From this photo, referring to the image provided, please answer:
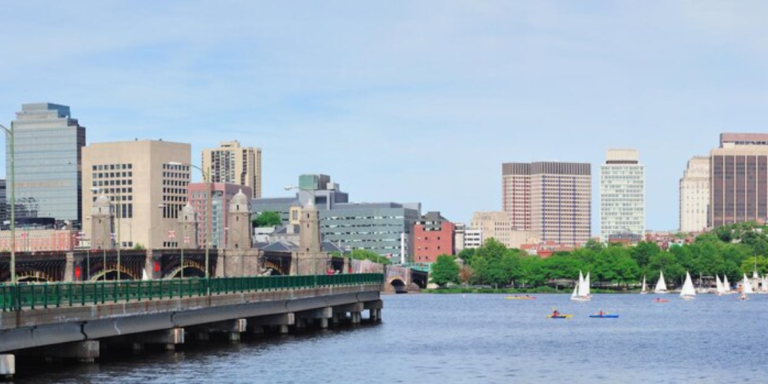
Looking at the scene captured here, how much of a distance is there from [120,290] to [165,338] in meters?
8.24

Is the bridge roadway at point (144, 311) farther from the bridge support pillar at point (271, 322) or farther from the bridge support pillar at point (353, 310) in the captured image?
the bridge support pillar at point (353, 310)

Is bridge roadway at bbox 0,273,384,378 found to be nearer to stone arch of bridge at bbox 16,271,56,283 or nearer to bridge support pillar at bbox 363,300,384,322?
bridge support pillar at bbox 363,300,384,322

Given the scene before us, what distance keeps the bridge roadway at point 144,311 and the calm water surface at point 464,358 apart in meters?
1.77

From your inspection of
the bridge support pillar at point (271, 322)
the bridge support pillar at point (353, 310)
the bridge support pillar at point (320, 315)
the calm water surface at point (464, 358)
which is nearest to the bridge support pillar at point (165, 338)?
the calm water surface at point (464, 358)

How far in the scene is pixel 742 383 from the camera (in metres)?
79.2

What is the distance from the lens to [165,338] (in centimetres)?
9131

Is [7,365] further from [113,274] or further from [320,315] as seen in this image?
[113,274]

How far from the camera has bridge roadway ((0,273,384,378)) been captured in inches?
2795

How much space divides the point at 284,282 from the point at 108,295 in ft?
129

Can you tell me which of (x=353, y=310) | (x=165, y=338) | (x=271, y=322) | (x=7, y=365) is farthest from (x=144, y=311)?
(x=353, y=310)

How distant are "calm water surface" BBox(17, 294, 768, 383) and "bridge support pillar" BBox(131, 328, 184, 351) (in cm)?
104

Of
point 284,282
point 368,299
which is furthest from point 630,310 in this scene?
point 284,282

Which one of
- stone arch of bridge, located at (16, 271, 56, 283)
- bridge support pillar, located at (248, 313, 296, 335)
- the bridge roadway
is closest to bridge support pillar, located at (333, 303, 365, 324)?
the bridge roadway

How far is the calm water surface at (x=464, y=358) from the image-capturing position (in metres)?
78.6
